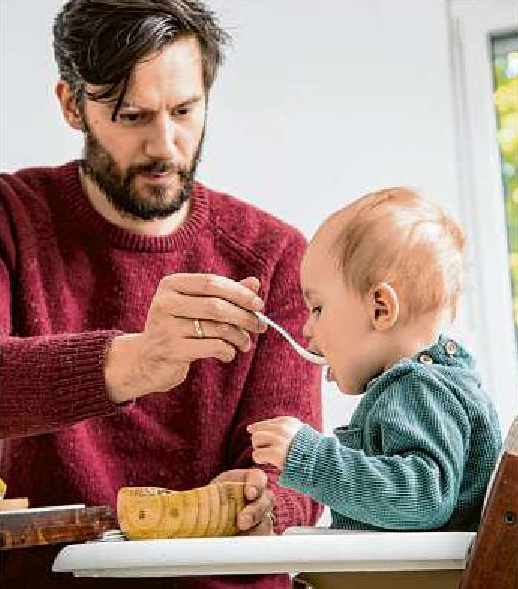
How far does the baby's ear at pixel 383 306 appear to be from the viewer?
1291 millimetres

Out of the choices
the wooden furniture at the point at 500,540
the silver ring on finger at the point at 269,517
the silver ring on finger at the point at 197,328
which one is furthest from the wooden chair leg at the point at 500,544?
the silver ring on finger at the point at 197,328

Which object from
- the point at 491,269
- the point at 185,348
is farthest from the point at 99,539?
the point at 491,269

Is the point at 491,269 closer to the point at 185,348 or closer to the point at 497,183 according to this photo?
the point at 497,183

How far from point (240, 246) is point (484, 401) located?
77 cm

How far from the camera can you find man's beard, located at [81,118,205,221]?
1.90 m

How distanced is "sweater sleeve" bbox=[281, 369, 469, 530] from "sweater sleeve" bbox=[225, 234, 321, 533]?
553 mm

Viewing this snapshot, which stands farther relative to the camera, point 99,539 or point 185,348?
point 185,348

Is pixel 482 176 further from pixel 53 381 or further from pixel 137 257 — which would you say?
pixel 53 381

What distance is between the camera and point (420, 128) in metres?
2.77

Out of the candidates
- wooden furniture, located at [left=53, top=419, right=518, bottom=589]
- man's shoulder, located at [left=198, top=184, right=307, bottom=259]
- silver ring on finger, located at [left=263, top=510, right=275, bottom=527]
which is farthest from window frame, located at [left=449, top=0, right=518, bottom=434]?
wooden furniture, located at [left=53, top=419, right=518, bottom=589]

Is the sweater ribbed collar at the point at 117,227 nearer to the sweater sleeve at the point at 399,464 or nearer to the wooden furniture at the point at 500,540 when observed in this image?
the sweater sleeve at the point at 399,464

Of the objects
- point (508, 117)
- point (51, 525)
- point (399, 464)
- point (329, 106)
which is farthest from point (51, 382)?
point (508, 117)

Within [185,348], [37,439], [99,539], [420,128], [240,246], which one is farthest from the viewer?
[420,128]

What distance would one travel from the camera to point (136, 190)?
190 cm
